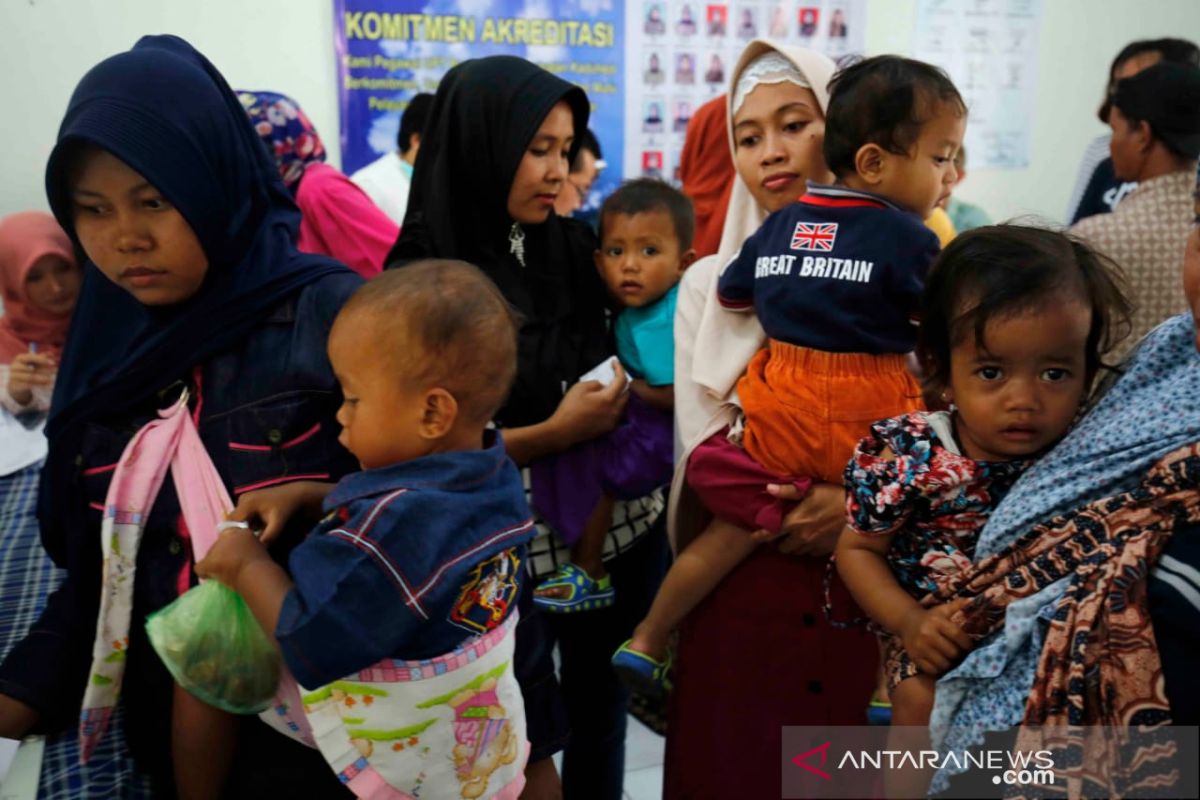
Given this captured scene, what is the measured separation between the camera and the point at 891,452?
50.6 inches

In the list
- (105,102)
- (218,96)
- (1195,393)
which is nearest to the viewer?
(1195,393)

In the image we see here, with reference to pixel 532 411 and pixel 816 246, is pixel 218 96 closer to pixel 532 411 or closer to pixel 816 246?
pixel 532 411

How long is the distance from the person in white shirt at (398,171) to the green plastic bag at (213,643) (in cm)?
234

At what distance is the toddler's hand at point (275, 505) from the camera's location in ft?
4.10

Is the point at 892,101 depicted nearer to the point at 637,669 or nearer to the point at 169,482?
the point at 637,669

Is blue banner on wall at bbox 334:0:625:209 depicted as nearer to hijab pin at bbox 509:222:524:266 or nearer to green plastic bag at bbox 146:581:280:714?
hijab pin at bbox 509:222:524:266

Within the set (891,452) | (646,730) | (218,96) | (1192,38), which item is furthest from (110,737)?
(1192,38)

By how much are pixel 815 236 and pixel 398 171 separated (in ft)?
7.62

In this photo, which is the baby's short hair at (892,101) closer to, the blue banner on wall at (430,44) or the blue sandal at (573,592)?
the blue sandal at (573,592)

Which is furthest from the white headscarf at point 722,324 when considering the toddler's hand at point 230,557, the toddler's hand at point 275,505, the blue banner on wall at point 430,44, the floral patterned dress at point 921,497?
the blue banner on wall at point 430,44

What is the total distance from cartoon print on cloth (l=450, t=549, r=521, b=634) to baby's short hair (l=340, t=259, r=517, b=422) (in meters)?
0.21

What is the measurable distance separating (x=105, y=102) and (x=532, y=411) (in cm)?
91

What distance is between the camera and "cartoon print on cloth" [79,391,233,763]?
52.1 inches

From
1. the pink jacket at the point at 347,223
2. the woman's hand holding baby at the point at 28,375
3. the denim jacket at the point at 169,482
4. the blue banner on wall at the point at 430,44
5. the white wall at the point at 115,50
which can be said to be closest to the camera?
the denim jacket at the point at 169,482
